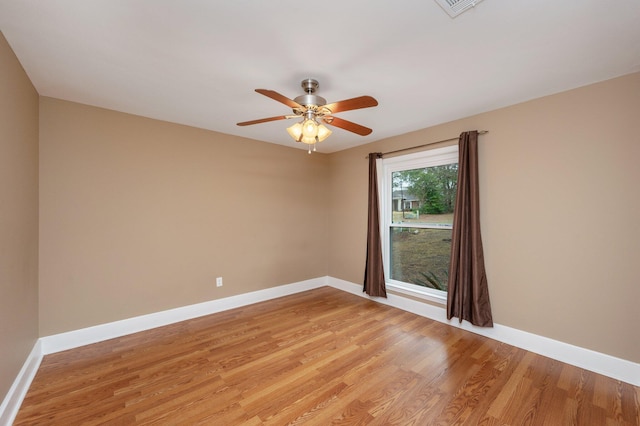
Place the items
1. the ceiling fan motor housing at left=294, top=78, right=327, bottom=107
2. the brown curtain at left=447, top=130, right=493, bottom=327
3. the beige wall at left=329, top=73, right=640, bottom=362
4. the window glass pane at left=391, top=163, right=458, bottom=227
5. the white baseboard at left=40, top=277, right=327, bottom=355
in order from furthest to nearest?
the window glass pane at left=391, top=163, right=458, bottom=227 → the brown curtain at left=447, top=130, right=493, bottom=327 → the white baseboard at left=40, top=277, right=327, bottom=355 → the beige wall at left=329, top=73, right=640, bottom=362 → the ceiling fan motor housing at left=294, top=78, right=327, bottom=107

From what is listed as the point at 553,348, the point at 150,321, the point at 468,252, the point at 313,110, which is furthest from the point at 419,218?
the point at 150,321

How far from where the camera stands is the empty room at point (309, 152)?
5.30ft

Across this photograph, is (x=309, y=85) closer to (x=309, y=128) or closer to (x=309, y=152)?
(x=309, y=128)

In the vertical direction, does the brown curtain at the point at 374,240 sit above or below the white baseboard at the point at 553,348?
above

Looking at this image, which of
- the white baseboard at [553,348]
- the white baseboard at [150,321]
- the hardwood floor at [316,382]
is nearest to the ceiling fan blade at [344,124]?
the hardwood floor at [316,382]

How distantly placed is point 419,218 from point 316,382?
241 cm

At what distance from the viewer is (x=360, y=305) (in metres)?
3.69

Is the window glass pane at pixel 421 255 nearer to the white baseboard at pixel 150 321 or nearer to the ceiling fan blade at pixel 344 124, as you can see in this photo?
the white baseboard at pixel 150 321

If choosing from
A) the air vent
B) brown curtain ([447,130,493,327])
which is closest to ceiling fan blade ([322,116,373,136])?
the air vent

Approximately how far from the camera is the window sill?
3173mm

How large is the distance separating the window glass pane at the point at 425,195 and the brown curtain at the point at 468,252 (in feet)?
0.87

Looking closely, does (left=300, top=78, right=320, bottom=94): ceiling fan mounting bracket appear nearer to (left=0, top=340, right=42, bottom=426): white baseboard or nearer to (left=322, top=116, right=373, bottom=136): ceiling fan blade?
(left=322, top=116, right=373, bottom=136): ceiling fan blade

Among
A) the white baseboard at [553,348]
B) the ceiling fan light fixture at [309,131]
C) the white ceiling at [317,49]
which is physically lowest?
the white baseboard at [553,348]

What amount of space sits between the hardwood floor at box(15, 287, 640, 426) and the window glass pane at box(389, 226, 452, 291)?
2.22ft
